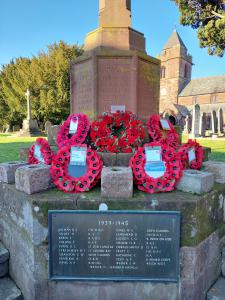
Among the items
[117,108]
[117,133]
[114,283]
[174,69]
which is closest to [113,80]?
[117,108]

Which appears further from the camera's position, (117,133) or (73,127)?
(117,133)

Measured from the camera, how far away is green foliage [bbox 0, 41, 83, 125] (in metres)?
27.6

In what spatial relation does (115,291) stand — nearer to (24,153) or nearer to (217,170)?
(217,170)

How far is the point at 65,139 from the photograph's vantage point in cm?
291

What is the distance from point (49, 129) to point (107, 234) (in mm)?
2090

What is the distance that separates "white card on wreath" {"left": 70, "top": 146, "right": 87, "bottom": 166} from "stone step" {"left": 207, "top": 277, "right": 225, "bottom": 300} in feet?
5.65

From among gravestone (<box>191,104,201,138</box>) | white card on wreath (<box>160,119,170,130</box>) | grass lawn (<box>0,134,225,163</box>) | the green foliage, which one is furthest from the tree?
the green foliage

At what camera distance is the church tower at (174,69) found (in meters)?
48.1

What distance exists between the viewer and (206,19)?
14.8 meters

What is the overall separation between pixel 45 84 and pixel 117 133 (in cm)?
2785

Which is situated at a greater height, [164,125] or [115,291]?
[164,125]

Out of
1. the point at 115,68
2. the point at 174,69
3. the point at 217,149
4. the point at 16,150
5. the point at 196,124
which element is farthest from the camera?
the point at 174,69

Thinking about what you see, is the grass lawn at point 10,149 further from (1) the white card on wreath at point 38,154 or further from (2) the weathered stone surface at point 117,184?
(2) the weathered stone surface at point 117,184

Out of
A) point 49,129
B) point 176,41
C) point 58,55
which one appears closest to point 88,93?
point 49,129
